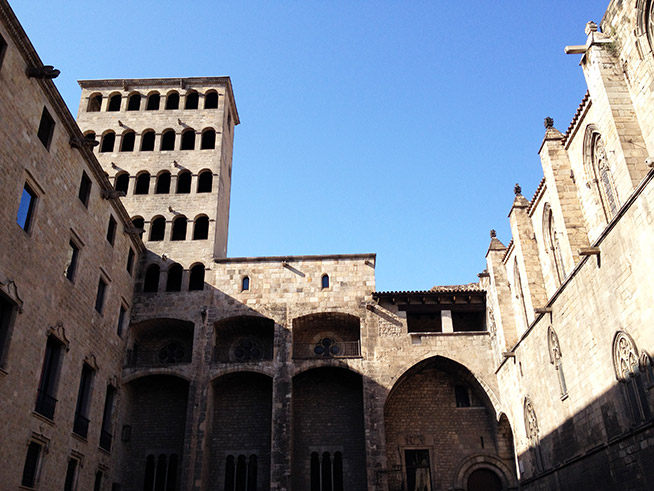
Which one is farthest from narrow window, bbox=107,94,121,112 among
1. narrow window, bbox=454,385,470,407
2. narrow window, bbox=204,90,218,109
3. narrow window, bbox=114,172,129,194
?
narrow window, bbox=454,385,470,407

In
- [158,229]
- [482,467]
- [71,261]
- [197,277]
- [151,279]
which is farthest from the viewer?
[158,229]

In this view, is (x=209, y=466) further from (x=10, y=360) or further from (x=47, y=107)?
(x=47, y=107)

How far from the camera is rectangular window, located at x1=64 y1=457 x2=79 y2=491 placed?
18.1 m

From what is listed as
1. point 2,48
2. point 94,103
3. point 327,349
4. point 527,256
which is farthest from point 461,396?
point 94,103

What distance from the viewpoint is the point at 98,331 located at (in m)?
20.8

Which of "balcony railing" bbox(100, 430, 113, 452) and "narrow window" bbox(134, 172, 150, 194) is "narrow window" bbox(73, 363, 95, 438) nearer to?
"balcony railing" bbox(100, 430, 113, 452)

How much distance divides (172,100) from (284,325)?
1417 centimetres

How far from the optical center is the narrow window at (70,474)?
18.1 metres

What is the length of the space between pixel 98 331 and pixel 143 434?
5123 millimetres

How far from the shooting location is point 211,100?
3130 cm

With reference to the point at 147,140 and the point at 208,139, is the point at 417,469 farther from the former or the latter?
the point at 147,140

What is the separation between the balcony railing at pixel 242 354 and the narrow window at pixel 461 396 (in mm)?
7605

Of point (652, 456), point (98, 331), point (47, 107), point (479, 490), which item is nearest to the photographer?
point (652, 456)

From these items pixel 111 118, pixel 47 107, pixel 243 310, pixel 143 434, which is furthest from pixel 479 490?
pixel 111 118
